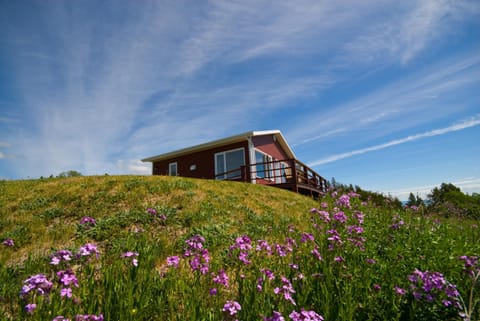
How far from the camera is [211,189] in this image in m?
10.5

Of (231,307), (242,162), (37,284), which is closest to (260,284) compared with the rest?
(231,307)

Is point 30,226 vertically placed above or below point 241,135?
below

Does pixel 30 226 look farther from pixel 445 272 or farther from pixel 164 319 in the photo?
pixel 445 272

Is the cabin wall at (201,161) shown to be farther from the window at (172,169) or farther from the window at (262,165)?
the window at (262,165)

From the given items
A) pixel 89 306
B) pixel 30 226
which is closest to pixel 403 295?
pixel 89 306

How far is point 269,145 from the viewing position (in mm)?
24203

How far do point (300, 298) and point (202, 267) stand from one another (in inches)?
42.6

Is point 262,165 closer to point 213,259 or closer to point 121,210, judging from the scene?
Answer: point 121,210

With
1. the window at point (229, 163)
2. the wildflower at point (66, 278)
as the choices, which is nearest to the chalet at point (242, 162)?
the window at point (229, 163)

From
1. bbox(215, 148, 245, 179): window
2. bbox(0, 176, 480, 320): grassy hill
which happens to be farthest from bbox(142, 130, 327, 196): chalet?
bbox(0, 176, 480, 320): grassy hill

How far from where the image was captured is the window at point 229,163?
2112 centimetres

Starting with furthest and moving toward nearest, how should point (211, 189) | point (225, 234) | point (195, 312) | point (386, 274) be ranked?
point (211, 189)
point (225, 234)
point (386, 274)
point (195, 312)

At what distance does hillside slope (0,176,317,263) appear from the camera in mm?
6105

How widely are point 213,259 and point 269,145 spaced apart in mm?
20507
